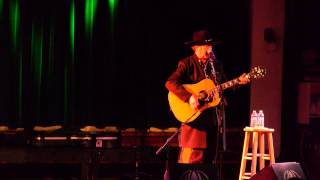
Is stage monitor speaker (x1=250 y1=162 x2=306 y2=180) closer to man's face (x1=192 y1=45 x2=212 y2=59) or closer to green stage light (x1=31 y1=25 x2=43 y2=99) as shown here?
man's face (x1=192 y1=45 x2=212 y2=59)

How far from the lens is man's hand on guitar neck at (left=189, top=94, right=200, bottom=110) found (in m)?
6.11

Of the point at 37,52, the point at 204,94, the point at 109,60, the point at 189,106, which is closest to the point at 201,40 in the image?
the point at 204,94

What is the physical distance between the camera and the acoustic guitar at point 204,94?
5.97 metres

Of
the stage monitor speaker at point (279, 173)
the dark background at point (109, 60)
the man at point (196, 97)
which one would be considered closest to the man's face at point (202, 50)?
the man at point (196, 97)

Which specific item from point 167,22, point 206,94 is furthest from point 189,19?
point 206,94

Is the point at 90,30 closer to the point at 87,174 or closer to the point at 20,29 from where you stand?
the point at 20,29

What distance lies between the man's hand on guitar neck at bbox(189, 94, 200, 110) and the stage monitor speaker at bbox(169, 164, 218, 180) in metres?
1.16

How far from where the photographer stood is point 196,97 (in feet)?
20.1

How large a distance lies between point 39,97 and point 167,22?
2.41 metres

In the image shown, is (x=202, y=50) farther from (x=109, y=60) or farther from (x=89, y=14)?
(x=89, y=14)

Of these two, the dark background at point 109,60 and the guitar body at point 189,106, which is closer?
the guitar body at point 189,106

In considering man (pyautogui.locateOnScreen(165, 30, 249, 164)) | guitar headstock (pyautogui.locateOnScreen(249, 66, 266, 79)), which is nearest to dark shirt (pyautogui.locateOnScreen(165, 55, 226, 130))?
man (pyautogui.locateOnScreen(165, 30, 249, 164))

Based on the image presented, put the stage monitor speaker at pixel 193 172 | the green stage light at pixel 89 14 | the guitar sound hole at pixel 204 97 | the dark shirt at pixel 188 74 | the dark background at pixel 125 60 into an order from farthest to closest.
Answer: the green stage light at pixel 89 14 < the dark background at pixel 125 60 < the dark shirt at pixel 188 74 < the guitar sound hole at pixel 204 97 < the stage monitor speaker at pixel 193 172

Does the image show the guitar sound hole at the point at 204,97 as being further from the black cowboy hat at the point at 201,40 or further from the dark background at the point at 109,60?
the dark background at the point at 109,60
